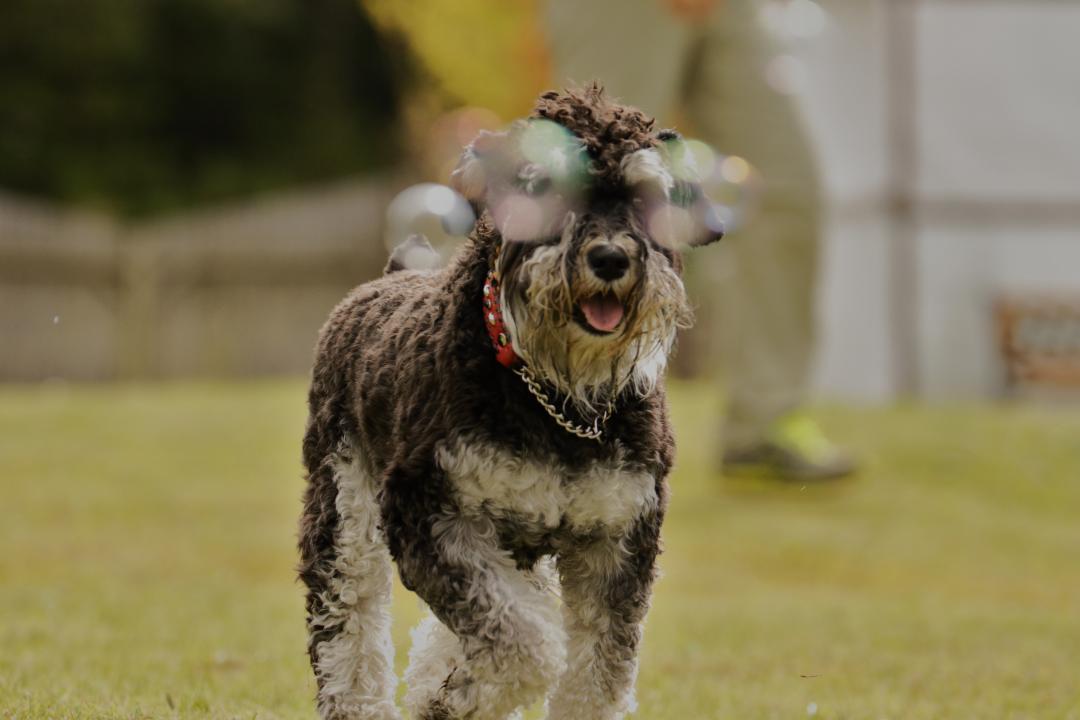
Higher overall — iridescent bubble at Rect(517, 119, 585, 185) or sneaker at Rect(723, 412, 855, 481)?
iridescent bubble at Rect(517, 119, 585, 185)

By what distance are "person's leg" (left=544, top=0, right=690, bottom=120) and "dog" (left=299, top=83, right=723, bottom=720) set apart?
5.05m

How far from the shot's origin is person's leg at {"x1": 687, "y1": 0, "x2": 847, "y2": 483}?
987cm

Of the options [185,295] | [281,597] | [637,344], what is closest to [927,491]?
[281,597]

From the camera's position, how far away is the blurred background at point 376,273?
6793 mm

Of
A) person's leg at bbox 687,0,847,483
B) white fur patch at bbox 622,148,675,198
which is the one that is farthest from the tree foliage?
white fur patch at bbox 622,148,675,198

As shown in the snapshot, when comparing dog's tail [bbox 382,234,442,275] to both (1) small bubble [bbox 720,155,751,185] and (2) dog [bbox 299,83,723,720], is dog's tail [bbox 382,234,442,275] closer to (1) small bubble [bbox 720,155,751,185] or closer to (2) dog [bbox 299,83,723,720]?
(2) dog [bbox 299,83,723,720]

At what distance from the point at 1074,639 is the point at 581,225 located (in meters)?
4.56

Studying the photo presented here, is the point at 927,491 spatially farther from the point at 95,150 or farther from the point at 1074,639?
the point at 95,150

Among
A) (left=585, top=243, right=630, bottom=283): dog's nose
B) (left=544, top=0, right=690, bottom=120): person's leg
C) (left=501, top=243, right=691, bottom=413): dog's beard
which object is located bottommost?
(left=501, top=243, right=691, bottom=413): dog's beard

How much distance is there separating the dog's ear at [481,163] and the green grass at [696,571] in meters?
1.92

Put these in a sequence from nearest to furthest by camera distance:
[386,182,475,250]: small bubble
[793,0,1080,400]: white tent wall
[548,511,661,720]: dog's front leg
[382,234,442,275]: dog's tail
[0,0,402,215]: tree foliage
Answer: [548,511,661,720]: dog's front leg < [386,182,475,250]: small bubble < [382,234,442,275]: dog's tail < [793,0,1080,400]: white tent wall < [0,0,402,215]: tree foliage

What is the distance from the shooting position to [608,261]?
386cm

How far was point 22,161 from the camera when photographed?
3098 centimetres

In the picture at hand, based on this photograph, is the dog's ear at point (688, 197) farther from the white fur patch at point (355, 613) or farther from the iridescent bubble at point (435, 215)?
the white fur patch at point (355, 613)
